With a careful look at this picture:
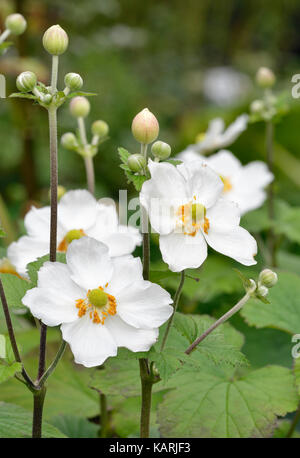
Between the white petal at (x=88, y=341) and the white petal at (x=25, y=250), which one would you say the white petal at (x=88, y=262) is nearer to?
the white petal at (x=88, y=341)

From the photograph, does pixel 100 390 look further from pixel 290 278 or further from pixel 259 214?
pixel 259 214

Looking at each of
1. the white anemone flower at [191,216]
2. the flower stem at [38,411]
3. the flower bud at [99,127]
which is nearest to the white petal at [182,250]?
the white anemone flower at [191,216]

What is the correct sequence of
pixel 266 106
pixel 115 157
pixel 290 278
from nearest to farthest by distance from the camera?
pixel 290 278
pixel 266 106
pixel 115 157

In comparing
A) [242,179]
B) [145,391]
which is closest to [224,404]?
[145,391]

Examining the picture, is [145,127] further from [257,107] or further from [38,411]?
[257,107]

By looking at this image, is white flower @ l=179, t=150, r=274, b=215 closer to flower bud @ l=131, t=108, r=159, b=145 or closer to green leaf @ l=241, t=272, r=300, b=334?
green leaf @ l=241, t=272, r=300, b=334
